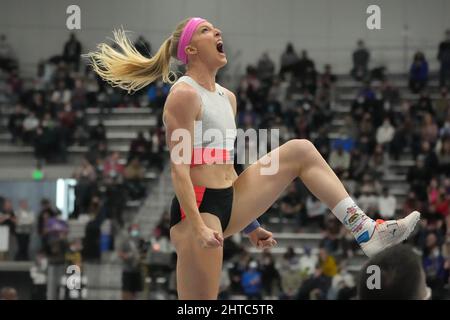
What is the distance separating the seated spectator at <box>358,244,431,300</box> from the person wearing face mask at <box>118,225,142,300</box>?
9.25 meters

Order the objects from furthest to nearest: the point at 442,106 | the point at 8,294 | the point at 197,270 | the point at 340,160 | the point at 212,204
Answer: the point at 442,106, the point at 340,160, the point at 8,294, the point at 212,204, the point at 197,270

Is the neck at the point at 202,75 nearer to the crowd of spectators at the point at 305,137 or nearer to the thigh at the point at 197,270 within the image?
the thigh at the point at 197,270

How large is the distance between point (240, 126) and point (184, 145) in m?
9.95

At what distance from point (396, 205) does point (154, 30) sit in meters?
5.46

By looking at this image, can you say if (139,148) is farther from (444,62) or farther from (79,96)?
(444,62)

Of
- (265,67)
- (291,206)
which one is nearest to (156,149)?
(291,206)

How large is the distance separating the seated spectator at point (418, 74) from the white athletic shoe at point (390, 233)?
11118 millimetres

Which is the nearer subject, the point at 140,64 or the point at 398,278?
the point at 398,278

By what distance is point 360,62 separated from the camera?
51.3 ft

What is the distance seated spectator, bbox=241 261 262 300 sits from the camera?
11523 mm

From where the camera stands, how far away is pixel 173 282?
11.4 m

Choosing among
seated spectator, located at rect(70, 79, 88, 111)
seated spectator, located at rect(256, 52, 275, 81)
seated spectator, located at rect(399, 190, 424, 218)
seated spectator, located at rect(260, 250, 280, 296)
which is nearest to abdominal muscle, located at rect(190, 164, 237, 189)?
seated spectator, located at rect(260, 250, 280, 296)

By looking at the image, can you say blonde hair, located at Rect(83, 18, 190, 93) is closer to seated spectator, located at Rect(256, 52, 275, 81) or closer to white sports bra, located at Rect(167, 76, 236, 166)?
white sports bra, located at Rect(167, 76, 236, 166)

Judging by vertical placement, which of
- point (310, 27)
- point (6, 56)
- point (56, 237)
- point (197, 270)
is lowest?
point (56, 237)
